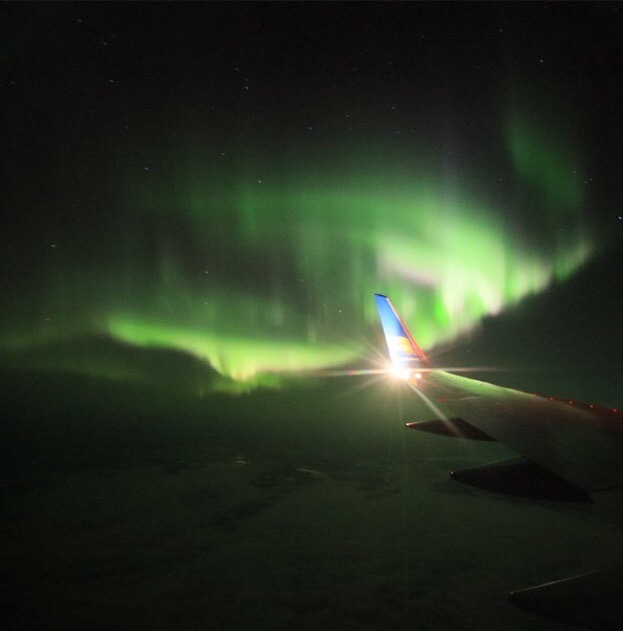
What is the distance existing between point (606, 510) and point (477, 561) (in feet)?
11.9

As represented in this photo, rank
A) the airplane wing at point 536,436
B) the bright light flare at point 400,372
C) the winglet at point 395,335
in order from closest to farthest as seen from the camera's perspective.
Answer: the airplane wing at point 536,436 → the bright light flare at point 400,372 → the winglet at point 395,335

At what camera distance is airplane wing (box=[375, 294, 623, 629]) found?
109 inches

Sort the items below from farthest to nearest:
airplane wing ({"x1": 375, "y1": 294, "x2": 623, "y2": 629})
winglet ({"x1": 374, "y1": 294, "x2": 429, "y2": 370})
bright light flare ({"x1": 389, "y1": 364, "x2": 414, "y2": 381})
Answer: winglet ({"x1": 374, "y1": 294, "x2": 429, "y2": 370}), bright light flare ({"x1": 389, "y1": 364, "x2": 414, "y2": 381}), airplane wing ({"x1": 375, "y1": 294, "x2": 623, "y2": 629})

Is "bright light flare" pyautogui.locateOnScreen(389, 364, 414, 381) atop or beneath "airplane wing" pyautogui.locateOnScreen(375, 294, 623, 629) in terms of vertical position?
atop

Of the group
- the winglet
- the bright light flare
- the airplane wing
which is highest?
the winglet

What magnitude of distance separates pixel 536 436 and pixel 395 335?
303 centimetres

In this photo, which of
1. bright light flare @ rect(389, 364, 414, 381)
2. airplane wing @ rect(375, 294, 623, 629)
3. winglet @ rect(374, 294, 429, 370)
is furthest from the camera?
winglet @ rect(374, 294, 429, 370)

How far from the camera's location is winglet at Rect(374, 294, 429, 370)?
653cm

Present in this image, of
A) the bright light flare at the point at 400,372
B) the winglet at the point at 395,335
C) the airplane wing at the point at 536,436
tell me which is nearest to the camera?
the airplane wing at the point at 536,436

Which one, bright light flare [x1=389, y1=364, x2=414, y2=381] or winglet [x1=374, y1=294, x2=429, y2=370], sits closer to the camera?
bright light flare [x1=389, y1=364, x2=414, y2=381]

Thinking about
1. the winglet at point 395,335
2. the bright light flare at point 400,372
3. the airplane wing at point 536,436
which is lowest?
the airplane wing at point 536,436

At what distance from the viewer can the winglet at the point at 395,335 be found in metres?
6.53

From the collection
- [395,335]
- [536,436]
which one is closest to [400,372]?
[395,335]

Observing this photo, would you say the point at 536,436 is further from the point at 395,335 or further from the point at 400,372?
the point at 395,335
